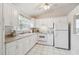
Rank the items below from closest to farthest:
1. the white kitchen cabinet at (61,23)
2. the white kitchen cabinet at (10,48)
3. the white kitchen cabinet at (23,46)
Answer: the white kitchen cabinet at (10,48)
the white kitchen cabinet at (23,46)
the white kitchen cabinet at (61,23)

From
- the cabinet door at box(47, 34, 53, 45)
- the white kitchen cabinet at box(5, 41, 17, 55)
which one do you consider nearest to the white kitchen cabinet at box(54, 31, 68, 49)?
the cabinet door at box(47, 34, 53, 45)

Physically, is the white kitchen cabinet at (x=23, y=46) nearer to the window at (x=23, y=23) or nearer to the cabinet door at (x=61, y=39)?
the window at (x=23, y=23)

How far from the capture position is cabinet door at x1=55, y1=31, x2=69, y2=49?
4.82 m

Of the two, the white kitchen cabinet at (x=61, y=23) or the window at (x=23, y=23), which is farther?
the white kitchen cabinet at (x=61, y=23)

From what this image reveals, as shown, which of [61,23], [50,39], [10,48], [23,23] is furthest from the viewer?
[50,39]

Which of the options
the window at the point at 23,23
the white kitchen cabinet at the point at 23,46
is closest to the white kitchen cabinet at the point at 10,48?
the white kitchen cabinet at the point at 23,46

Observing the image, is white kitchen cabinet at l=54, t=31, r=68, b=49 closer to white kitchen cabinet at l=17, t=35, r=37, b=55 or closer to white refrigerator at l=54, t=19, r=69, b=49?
white refrigerator at l=54, t=19, r=69, b=49

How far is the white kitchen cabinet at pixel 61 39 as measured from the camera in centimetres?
482

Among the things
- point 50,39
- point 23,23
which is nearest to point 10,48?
point 23,23

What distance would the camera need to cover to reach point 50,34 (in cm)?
574

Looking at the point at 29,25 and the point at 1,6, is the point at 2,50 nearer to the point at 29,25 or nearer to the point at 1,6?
the point at 1,6

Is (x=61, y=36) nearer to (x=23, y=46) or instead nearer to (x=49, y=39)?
(x=49, y=39)

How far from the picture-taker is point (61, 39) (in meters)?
4.95

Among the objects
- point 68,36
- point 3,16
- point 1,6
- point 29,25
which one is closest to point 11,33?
point 3,16
